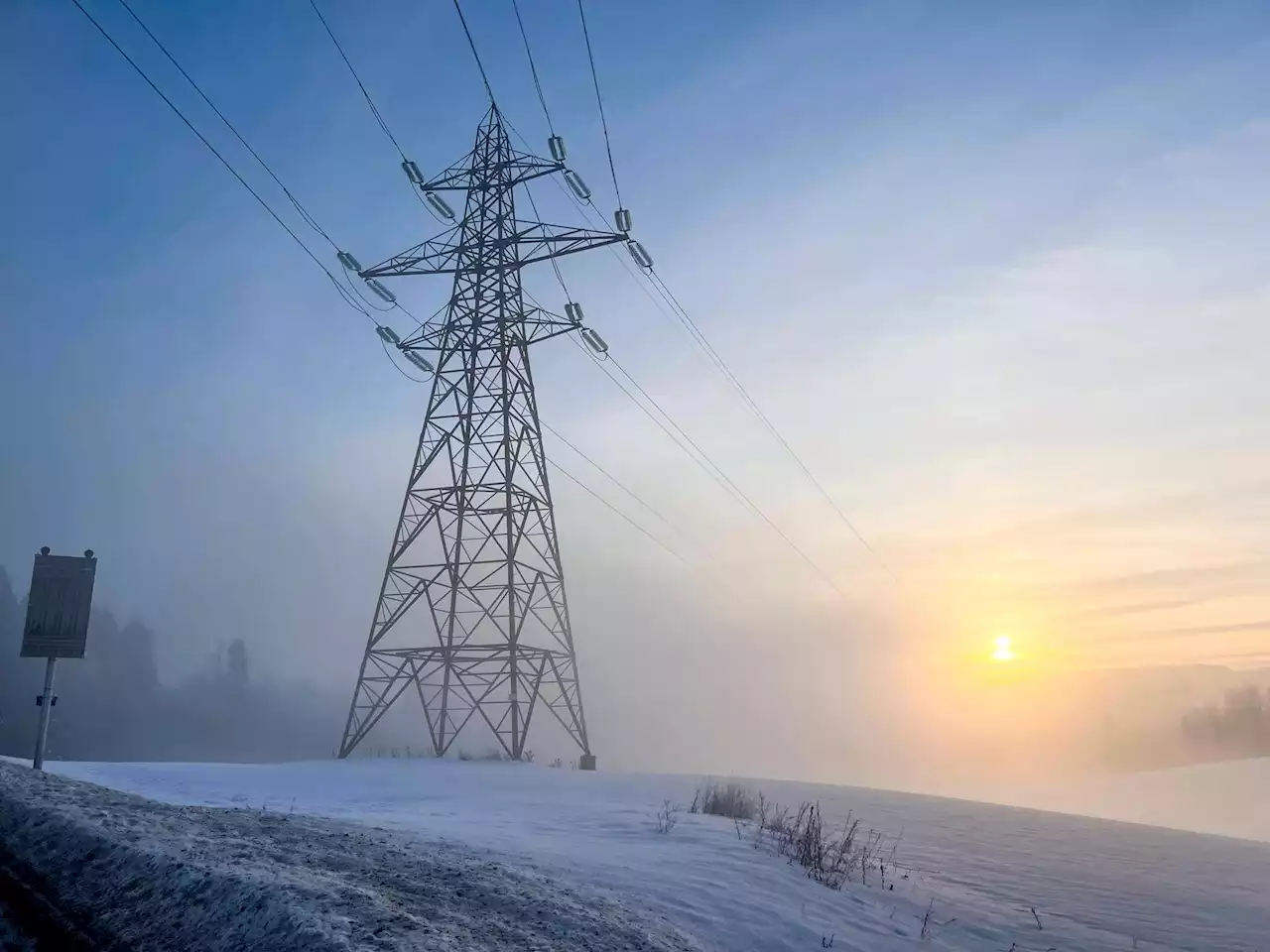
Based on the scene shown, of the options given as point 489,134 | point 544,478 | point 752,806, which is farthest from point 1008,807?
point 489,134

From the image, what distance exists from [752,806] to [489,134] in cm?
1858

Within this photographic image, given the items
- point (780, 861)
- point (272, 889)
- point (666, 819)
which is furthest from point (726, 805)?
point (272, 889)

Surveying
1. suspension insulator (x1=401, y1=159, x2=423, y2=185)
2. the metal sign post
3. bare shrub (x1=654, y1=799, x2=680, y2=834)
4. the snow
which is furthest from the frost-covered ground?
suspension insulator (x1=401, y1=159, x2=423, y2=185)

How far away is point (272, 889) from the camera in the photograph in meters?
4.59

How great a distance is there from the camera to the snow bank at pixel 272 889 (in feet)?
14.1

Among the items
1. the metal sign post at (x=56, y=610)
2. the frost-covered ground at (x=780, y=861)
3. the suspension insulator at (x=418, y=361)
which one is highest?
the suspension insulator at (x=418, y=361)

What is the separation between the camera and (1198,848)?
1499 centimetres

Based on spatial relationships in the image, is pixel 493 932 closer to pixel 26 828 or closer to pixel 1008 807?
pixel 26 828

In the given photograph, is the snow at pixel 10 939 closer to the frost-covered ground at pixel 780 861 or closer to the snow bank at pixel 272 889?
the snow bank at pixel 272 889

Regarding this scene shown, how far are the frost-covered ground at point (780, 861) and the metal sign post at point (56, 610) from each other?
1.97m

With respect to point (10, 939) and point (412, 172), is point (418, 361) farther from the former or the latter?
point (10, 939)

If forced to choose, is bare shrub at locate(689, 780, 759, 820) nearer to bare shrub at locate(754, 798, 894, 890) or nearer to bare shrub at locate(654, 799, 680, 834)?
bare shrub at locate(654, 799, 680, 834)

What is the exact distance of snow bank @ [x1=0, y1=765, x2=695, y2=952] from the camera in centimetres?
Answer: 431

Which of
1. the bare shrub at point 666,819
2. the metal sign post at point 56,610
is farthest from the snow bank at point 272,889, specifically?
the metal sign post at point 56,610
